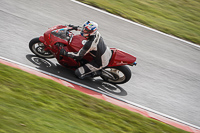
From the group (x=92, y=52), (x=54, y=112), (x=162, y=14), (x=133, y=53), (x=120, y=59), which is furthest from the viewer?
(x=162, y=14)

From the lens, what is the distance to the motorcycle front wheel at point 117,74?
8.03m

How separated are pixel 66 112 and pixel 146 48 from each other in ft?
19.5

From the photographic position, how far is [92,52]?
7699 mm

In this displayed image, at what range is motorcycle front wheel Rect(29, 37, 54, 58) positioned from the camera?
8.09m

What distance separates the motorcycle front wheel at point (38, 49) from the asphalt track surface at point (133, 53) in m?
0.20

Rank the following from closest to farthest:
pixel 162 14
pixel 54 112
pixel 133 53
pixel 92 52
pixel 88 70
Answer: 1. pixel 54 112
2. pixel 92 52
3. pixel 88 70
4. pixel 133 53
5. pixel 162 14

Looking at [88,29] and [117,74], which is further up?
[88,29]

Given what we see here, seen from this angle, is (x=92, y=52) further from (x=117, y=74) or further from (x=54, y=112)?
(x=54, y=112)

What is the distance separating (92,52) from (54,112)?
7.97 ft

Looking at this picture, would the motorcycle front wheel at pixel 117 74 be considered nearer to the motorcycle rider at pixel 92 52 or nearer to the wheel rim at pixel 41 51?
the motorcycle rider at pixel 92 52

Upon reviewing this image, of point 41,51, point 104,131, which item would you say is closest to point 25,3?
point 41,51

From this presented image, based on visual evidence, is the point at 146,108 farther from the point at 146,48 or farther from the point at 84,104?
the point at 146,48

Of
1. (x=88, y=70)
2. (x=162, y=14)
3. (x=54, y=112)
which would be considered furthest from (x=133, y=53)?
(x=54, y=112)

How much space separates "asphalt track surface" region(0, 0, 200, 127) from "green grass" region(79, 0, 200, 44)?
630 millimetres
